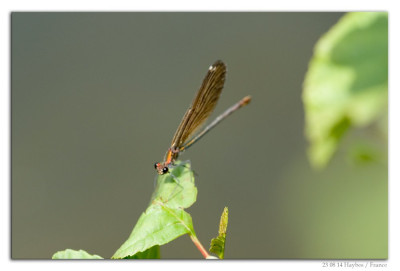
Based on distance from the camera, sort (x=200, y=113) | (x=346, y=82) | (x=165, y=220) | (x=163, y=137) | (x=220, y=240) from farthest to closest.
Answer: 1. (x=163, y=137)
2. (x=200, y=113)
3. (x=165, y=220)
4. (x=220, y=240)
5. (x=346, y=82)

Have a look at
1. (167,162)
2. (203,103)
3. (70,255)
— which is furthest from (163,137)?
(70,255)

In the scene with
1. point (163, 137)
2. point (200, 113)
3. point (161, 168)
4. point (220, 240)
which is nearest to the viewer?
point (220, 240)

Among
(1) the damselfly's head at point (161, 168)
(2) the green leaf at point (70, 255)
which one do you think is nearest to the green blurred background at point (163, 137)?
(1) the damselfly's head at point (161, 168)

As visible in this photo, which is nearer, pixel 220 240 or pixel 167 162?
pixel 220 240

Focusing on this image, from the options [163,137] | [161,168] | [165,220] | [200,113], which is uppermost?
[163,137]

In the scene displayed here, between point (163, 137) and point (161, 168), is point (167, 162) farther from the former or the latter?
point (163, 137)
